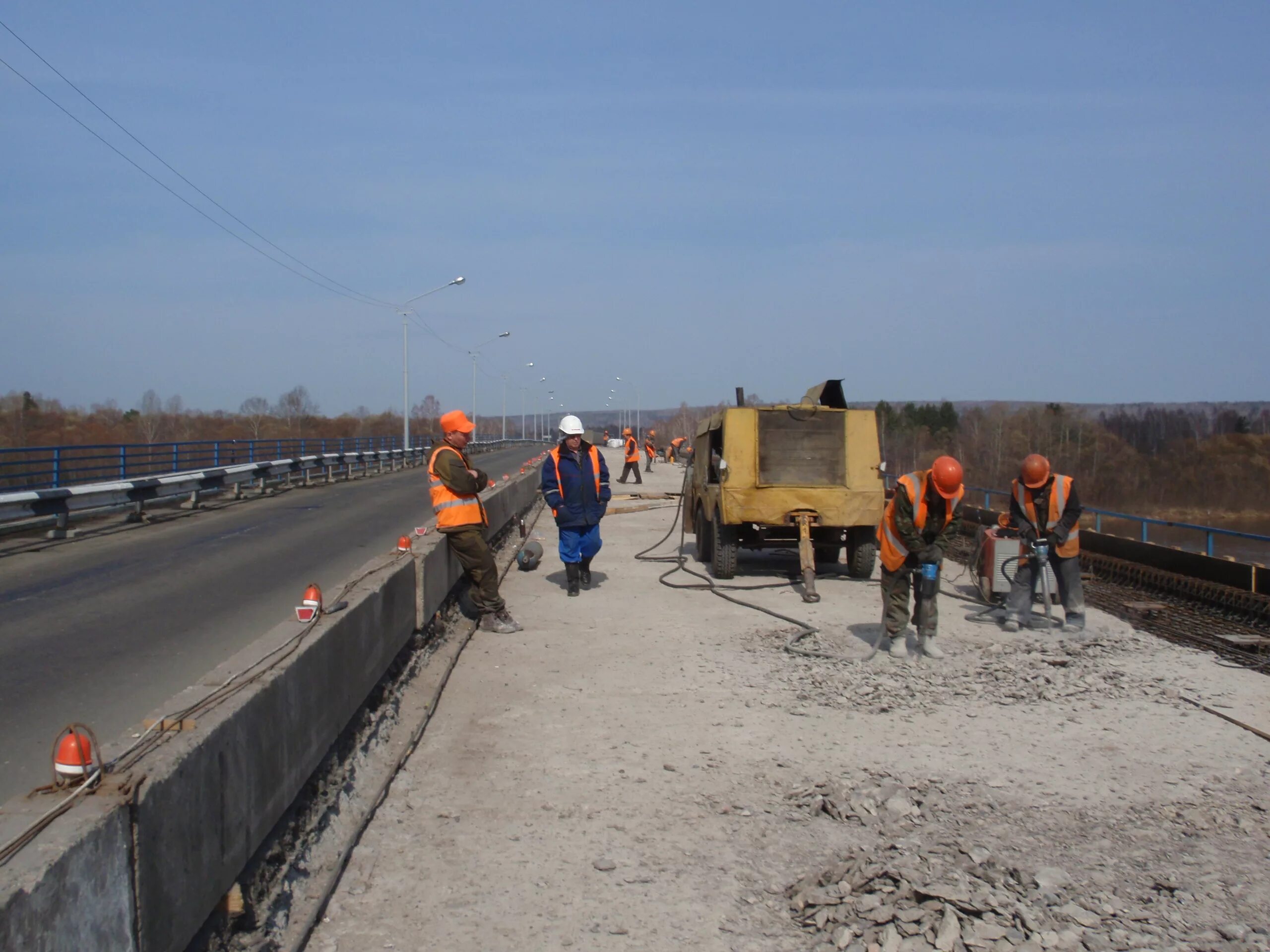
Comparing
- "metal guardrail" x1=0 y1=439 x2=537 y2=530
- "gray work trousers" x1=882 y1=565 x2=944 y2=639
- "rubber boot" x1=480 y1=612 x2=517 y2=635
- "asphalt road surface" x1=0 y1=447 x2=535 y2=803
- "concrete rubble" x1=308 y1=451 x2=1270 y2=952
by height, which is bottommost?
"concrete rubble" x1=308 y1=451 x2=1270 y2=952

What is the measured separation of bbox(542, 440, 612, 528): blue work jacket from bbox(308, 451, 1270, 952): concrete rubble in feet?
8.14

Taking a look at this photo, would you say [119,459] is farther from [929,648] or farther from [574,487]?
[929,648]

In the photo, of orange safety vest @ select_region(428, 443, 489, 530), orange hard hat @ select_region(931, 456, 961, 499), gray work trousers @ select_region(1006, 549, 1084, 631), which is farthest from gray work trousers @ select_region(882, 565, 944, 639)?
orange safety vest @ select_region(428, 443, 489, 530)

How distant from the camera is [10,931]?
89.0 inches

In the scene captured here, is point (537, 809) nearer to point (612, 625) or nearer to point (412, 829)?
point (412, 829)

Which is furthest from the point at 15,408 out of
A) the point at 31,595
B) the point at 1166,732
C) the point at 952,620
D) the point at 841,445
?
the point at 1166,732

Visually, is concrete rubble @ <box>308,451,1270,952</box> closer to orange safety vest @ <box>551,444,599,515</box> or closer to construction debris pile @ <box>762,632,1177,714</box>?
construction debris pile @ <box>762,632,1177,714</box>

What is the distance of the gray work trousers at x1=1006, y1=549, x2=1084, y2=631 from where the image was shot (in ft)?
32.5

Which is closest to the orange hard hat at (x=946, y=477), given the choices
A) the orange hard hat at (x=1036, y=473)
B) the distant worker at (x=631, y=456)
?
the orange hard hat at (x=1036, y=473)

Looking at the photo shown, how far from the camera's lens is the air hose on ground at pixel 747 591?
8875 millimetres

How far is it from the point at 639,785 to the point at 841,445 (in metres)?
8.46

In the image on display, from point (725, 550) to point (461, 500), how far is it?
4.86 metres

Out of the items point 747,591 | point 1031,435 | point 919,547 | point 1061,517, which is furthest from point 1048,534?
point 1031,435

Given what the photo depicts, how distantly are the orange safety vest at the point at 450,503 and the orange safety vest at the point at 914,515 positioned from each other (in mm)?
3566
